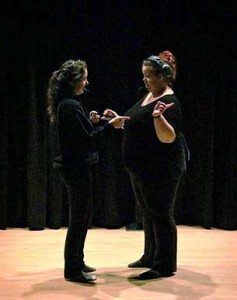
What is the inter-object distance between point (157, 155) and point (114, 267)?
2.92 feet

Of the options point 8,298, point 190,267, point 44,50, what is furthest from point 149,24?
point 8,298

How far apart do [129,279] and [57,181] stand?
5.16 feet

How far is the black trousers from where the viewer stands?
11.9ft

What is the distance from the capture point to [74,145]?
3471 millimetres

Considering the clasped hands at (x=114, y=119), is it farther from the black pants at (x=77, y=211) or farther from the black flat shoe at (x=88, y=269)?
the black flat shoe at (x=88, y=269)

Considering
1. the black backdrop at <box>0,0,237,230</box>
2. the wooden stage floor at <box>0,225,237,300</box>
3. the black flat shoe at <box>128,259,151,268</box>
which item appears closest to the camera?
the wooden stage floor at <box>0,225,237,300</box>

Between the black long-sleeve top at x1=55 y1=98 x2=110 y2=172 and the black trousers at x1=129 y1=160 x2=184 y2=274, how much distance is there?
0.38 m

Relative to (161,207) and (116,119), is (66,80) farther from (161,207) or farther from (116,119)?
(161,207)

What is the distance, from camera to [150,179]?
3635 mm

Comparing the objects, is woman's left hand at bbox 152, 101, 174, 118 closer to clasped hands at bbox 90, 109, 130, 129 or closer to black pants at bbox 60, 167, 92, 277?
clasped hands at bbox 90, 109, 130, 129

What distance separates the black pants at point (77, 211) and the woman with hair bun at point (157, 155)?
0.33 m

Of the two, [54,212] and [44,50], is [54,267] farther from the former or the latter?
[44,50]

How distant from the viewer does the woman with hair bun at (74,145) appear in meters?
3.46

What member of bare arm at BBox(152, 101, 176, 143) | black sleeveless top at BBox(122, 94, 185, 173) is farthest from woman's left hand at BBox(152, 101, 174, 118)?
black sleeveless top at BBox(122, 94, 185, 173)
